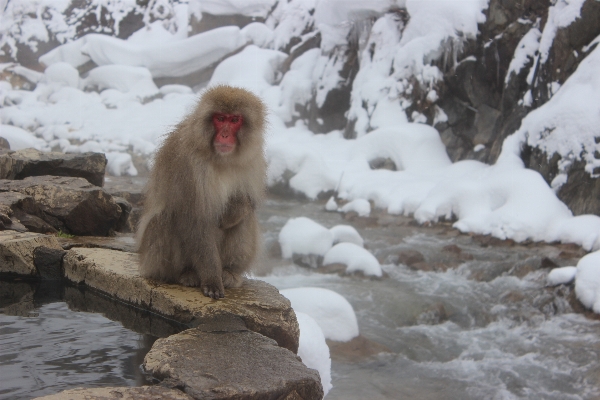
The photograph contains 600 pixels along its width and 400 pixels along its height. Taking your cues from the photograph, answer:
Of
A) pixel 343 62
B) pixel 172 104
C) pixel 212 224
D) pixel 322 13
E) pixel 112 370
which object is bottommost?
pixel 112 370

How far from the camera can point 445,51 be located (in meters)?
10.7

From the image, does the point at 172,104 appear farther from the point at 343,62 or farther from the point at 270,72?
the point at 343,62

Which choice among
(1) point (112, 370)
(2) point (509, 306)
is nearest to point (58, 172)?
(1) point (112, 370)

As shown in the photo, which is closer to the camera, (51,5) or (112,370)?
(112,370)

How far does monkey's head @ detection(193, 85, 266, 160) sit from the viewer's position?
8.37ft

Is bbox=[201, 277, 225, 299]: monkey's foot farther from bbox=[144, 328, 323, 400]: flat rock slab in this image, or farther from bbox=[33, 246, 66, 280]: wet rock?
bbox=[33, 246, 66, 280]: wet rock

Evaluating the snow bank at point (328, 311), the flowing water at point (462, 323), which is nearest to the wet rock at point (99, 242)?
the snow bank at point (328, 311)

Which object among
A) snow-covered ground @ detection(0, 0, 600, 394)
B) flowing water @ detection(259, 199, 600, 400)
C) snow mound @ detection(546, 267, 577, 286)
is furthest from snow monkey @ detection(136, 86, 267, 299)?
snow mound @ detection(546, 267, 577, 286)

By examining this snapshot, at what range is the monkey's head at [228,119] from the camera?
2.55 metres

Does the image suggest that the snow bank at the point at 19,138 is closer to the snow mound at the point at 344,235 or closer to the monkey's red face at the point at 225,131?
the snow mound at the point at 344,235

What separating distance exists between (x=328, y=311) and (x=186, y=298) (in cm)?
239

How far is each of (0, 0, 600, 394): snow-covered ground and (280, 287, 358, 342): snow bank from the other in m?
1.43

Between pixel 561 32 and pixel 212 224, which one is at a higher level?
pixel 561 32

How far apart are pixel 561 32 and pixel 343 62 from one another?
18.8 ft
